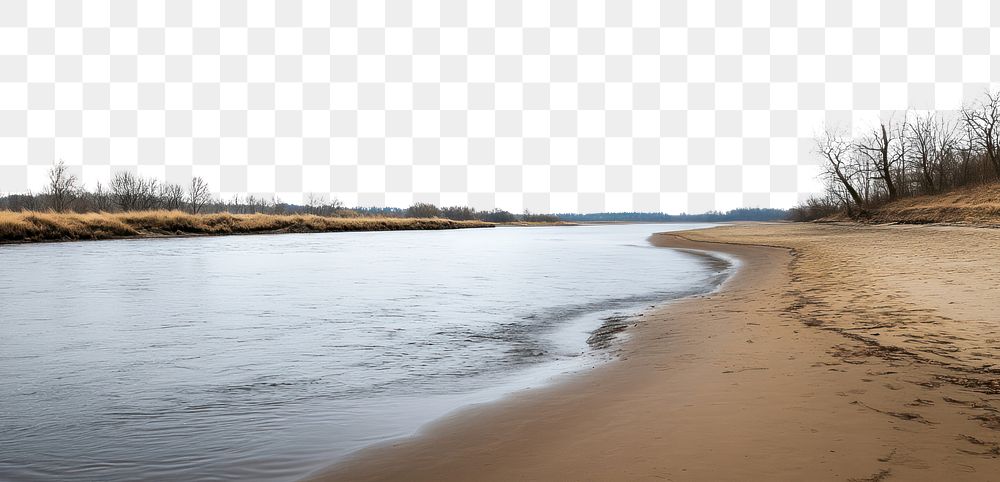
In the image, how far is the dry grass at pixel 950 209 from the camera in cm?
3528

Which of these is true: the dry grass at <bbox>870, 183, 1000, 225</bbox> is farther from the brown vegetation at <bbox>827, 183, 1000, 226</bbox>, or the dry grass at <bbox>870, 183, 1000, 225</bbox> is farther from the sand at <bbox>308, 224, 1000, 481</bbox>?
the sand at <bbox>308, 224, 1000, 481</bbox>

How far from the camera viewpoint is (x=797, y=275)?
14523mm

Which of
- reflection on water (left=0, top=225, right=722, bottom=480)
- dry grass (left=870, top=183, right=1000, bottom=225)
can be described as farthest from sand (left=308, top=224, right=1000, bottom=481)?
dry grass (left=870, top=183, right=1000, bottom=225)

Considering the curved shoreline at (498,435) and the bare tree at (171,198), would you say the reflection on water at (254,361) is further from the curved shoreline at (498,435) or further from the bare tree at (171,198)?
the bare tree at (171,198)

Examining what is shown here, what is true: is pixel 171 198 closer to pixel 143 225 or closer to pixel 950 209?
pixel 143 225

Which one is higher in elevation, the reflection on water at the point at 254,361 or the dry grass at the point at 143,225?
the dry grass at the point at 143,225

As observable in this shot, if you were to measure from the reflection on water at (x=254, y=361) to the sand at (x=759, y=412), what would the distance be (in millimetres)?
682

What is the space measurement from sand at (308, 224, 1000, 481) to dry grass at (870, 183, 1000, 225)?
34.1 meters

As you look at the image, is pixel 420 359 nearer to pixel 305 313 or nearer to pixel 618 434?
pixel 618 434

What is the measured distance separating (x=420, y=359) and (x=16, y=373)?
4277 mm

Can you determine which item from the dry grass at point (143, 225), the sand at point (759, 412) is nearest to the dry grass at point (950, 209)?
the sand at point (759, 412)

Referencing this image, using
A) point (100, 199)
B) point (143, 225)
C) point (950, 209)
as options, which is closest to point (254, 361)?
point (950, 209)

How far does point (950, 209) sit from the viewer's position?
130 feet

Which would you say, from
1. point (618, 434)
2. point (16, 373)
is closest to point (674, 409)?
point (618, 434)
